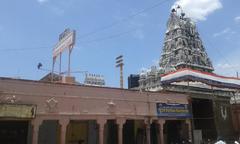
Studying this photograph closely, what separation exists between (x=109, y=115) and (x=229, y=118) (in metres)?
14.4

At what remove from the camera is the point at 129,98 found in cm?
2059

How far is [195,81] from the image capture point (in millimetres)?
25109

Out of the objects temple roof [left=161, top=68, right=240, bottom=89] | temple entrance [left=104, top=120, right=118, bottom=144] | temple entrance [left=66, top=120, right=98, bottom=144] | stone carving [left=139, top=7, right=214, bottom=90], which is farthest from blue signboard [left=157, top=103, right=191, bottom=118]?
stone carving [left=139, top=7, right=214, bottom=90]

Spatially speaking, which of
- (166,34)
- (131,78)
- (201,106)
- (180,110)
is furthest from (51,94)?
(166,34)

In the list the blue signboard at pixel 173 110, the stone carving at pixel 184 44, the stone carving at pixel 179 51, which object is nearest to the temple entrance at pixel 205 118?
the blue signboard at pixel 173 110

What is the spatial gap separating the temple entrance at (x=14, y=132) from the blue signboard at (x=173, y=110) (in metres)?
9.71

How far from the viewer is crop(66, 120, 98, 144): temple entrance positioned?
2038 cm

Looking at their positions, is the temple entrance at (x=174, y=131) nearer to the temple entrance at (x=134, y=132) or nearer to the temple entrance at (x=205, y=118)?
the temple entrance at (x=205, y=118)

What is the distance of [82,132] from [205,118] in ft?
39.7

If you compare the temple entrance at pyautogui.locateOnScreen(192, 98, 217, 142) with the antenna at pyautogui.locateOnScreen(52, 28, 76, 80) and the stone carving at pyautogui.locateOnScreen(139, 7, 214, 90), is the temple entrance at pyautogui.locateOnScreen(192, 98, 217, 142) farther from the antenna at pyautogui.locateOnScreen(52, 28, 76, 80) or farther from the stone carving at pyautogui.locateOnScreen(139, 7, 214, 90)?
the stone carving at pyautogui.locateOnScreen(139, 7, 214, 90)

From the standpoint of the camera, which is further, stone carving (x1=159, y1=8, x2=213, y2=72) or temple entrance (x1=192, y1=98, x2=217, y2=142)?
stone carving (x1=159, y1=8, x2=213, y2=72)

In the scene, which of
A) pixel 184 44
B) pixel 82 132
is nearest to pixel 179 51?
pixel 184 44

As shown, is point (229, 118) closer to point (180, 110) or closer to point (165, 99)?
point (180, 110)

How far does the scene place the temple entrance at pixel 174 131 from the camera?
24.8 m
